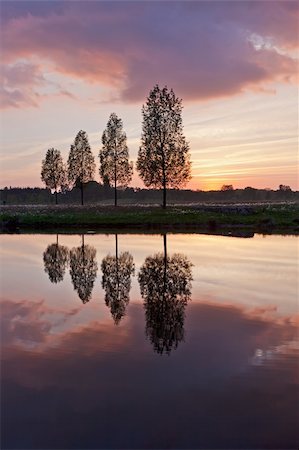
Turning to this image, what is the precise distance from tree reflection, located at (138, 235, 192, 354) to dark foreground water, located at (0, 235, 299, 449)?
0.17 feet

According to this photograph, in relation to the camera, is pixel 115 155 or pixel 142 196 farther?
pixel 142 196

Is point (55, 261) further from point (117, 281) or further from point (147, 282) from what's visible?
point (147, 282)

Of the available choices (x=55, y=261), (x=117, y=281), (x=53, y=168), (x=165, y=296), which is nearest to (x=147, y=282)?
(x=117, y=281)

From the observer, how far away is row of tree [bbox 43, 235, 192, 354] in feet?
38.7

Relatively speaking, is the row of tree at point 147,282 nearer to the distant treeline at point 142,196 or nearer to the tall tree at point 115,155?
the tall tree at point 115,155

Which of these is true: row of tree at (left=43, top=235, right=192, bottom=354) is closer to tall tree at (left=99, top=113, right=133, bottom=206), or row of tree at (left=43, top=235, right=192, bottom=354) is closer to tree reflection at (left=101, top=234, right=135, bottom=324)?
tree reflection at (left=101, top=234, right=135, bottom=324)

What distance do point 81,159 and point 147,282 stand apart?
240 ft

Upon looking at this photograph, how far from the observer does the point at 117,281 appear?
18156mm

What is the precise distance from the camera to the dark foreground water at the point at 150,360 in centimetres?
662

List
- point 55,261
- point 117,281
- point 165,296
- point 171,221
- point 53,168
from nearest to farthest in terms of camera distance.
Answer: point 165,296 → point 117,281 → point 55,261 → point 171,221 → point 53,168

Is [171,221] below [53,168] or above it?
below

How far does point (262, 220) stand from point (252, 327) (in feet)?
125

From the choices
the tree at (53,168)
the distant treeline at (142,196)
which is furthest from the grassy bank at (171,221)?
the distant treeline at (142,196)

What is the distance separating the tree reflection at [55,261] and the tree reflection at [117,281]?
6.47ft
